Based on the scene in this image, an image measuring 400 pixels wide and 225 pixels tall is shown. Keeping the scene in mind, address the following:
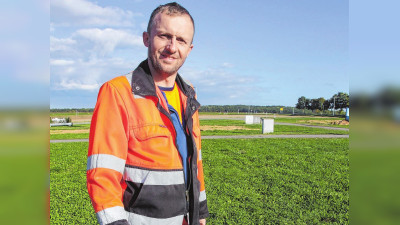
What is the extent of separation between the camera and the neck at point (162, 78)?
5.99 ft

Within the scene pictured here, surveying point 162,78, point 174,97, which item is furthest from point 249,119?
point 162,78

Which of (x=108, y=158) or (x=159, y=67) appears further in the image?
(x=159, y=67)

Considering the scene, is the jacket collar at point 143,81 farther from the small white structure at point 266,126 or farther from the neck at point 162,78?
the small white structure at point 266,126

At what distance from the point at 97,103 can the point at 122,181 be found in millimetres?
414

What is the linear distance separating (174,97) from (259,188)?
17.4ft

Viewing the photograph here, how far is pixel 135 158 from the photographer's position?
1608 millimetres

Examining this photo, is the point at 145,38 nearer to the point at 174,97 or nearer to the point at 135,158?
the point at 174,97

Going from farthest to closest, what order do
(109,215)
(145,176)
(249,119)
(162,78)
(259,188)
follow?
(249,119)
(259,188)
(162,78)
(145,176)
(109,215)

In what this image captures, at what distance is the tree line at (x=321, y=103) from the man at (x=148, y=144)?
80496 millimetres

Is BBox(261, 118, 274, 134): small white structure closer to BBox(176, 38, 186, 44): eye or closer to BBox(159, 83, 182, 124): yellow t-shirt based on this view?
BBox(159, 83, 182, 124): yellow t-shirt

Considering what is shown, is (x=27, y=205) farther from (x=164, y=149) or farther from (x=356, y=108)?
(x=356, y=108)

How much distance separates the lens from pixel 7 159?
87cm

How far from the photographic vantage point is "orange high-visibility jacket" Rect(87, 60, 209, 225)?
151 centimetres

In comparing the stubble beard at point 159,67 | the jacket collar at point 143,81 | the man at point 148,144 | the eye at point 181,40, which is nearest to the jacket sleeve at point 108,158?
the man at point 148,144
